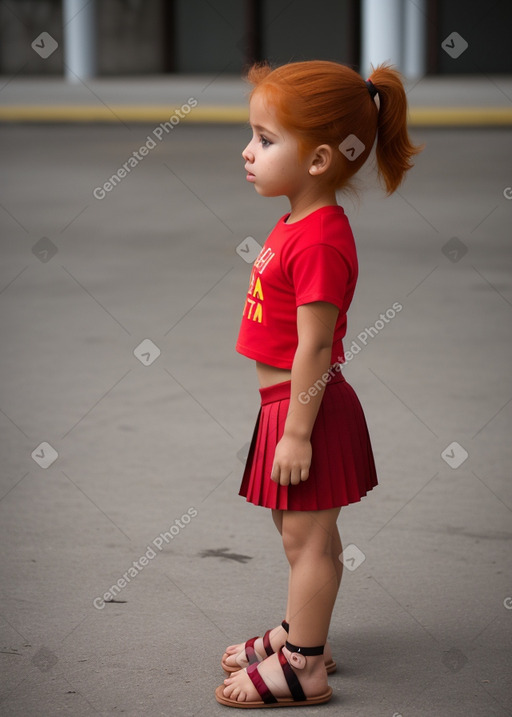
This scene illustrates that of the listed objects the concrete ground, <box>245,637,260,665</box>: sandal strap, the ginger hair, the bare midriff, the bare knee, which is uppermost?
the ginger hair

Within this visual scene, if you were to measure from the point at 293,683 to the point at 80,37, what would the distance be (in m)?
28.3

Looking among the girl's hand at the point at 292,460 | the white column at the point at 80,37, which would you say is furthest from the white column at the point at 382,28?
the girl's hand at the point at 292,460

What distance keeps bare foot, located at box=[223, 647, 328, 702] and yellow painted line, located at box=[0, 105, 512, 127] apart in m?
15.3

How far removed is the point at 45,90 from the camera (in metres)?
26.1

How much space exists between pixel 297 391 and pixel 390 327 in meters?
3.82

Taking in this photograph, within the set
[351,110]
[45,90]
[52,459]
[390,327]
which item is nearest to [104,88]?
[45,90]

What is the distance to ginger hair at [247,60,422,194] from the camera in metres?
2.57

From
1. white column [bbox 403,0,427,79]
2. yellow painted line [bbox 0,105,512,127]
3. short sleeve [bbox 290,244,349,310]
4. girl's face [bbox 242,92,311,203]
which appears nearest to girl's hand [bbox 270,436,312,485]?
short sleeve [bbox 290,244,349,310]

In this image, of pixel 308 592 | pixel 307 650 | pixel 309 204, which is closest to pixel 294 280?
pixel 309 204

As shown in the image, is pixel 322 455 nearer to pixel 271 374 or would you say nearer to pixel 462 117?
pixel 271 374

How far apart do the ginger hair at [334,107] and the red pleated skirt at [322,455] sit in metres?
0.51

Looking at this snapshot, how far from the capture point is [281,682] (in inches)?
107

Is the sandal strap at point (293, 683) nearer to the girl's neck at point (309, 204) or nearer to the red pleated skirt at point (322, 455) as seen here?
the red pleated skirt at point (322, 455)

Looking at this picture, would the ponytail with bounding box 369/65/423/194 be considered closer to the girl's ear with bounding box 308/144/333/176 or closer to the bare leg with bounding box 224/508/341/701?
the girl's ear with bounding box 308/144/333/176
